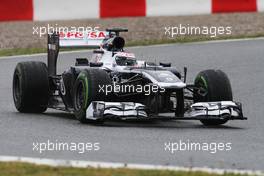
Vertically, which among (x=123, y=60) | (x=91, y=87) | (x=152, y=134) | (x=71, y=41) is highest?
(x=71, y=41)

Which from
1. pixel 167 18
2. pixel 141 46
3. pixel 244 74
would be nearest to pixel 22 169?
pixel 244 74

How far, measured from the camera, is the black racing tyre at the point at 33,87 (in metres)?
12.6

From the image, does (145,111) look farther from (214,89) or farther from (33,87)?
(33,87)

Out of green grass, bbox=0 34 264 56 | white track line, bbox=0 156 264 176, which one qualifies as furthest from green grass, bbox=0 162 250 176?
green grass, bbox=0 34 264 56

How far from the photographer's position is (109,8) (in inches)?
755

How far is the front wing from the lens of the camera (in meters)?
11.2

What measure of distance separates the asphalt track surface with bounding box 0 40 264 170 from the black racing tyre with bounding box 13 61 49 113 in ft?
0.55

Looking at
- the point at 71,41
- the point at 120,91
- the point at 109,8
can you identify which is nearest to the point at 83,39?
the point at 71,41

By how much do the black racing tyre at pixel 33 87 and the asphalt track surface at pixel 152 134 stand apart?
0.17m

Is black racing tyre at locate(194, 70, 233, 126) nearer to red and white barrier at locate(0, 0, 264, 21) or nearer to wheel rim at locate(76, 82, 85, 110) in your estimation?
wheel rim at locate(76, 82, 85, 110)

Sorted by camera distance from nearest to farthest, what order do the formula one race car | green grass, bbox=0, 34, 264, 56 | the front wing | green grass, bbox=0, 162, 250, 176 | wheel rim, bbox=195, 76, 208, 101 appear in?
green grass, bbox=0, 162, 250, 176
the front wing
the formula one race car
wheel rim, bbox=195, 76, 208, 101
green grass, bbox=0, 34, 264, 56

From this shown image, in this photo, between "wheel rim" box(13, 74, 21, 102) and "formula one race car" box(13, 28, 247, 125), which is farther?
"wheel rim" box(13, 74, 21, 102)

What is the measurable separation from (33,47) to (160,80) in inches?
295

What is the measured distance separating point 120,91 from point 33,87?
141 centimetres
